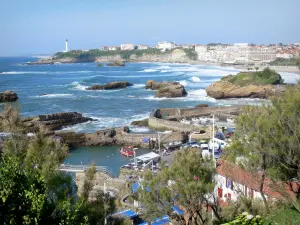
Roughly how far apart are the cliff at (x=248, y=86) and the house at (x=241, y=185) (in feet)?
141

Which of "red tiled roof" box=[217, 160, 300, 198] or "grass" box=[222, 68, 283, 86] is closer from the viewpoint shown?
"red tiled roof" box=[217, 160, 300, 198]

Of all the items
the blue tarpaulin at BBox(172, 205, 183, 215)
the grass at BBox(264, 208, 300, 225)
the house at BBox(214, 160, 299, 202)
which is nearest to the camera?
the grass at BBox(264, 208, 300, 225)

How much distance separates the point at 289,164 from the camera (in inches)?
425

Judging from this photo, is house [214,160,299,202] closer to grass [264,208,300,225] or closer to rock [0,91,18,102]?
grass [264,208,300,225]

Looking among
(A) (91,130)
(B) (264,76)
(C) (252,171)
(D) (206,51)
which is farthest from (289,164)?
(D) (206,51)

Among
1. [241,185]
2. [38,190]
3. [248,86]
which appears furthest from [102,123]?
[38,190]

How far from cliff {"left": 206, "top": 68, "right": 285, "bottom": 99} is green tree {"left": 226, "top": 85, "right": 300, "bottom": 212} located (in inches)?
1845

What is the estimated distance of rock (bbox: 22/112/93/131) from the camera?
123 ft

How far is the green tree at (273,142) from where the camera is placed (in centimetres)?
1055

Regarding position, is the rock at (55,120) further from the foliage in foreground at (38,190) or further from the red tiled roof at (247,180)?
the foliage in foreground at (38,190)

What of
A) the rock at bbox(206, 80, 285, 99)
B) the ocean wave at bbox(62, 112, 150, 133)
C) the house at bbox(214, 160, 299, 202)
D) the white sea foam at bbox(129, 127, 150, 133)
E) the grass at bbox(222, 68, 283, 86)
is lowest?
the ocean wave at bbox(62, 112, 150, 133)

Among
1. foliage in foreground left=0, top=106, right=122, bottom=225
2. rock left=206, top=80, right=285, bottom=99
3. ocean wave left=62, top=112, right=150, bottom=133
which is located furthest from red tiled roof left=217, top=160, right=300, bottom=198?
rock left=206, top=80, right=285, bottom=99

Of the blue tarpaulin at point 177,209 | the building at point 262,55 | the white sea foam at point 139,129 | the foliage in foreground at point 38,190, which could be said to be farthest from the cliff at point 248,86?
the building at point 262,55

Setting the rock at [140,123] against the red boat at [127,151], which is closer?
the red boat at [127,151]
